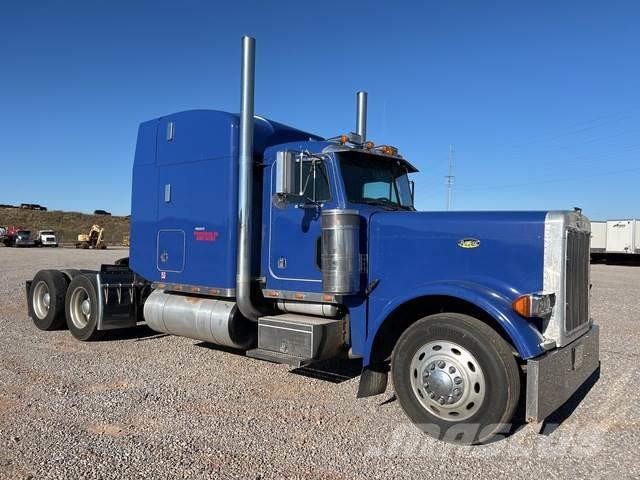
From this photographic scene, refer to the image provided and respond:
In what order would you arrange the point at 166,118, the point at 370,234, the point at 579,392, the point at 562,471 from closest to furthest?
1. the point at 562,471
2. the point at 370,234
3. the point at 579,392
4. the point at 166,118

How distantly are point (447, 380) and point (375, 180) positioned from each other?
250 cm

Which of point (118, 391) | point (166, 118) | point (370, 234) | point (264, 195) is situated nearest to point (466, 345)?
point (370, 234)

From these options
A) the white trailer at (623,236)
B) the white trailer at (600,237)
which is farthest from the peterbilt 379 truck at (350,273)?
the white trailer at (600,237)

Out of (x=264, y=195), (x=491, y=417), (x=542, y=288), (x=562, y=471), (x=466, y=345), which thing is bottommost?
(x=562, y=471)

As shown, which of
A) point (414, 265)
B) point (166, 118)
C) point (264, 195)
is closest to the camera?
point (414, 265)

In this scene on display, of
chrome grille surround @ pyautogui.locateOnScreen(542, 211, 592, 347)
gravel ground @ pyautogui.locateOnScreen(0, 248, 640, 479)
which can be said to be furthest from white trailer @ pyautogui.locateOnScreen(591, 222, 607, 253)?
chrome grille surround @ pyautogui.locateOnScreen(542, 211, 592, 347)

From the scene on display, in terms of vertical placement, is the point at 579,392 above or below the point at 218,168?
below

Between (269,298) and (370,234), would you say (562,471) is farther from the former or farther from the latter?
(269,298)

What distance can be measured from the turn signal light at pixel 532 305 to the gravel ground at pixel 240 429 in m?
1.12

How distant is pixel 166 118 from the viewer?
749 centimetres

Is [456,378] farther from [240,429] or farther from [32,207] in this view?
[32,207]

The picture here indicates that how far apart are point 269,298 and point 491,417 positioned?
3003mm

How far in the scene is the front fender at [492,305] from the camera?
13.9 feet

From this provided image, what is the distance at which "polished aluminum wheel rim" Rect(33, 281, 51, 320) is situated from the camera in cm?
931
